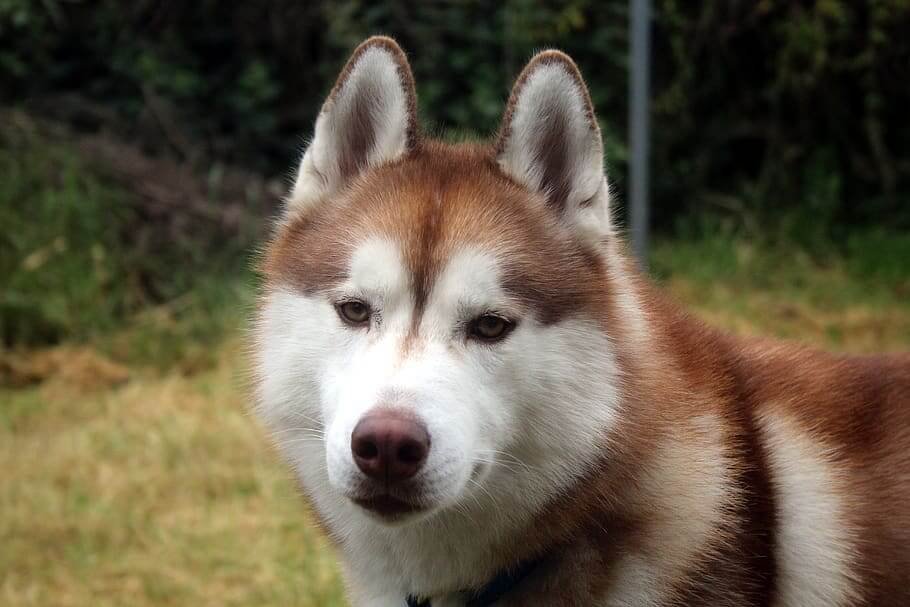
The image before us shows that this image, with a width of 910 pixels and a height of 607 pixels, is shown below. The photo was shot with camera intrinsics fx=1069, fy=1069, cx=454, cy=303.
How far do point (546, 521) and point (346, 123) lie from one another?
3.75ft

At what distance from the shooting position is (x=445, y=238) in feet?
8.04

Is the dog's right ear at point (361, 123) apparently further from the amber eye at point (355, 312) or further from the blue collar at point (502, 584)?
the blue collar at point (502, 584)

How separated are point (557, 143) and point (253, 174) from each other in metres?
6.27

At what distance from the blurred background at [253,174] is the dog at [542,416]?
2.63 meters

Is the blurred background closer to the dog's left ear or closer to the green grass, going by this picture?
the green grass

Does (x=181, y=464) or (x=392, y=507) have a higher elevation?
(x=392, y=507)

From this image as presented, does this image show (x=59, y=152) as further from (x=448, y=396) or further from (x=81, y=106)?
(x=448, y=396)

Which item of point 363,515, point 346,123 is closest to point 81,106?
point 346,123

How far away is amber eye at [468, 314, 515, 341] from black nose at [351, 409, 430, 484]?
1.03 ft

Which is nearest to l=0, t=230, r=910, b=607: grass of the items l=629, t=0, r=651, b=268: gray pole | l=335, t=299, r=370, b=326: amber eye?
l=335, t=299, r=370, b=326: amber eye

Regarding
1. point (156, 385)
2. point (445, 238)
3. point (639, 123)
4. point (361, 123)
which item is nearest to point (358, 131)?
point (361, 123)

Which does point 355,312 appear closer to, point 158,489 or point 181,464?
point 158,489

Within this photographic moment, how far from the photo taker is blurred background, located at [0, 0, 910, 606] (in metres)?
5.89

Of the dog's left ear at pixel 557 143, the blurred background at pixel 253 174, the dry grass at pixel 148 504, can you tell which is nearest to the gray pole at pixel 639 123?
the blurred background at pixel 253 174
